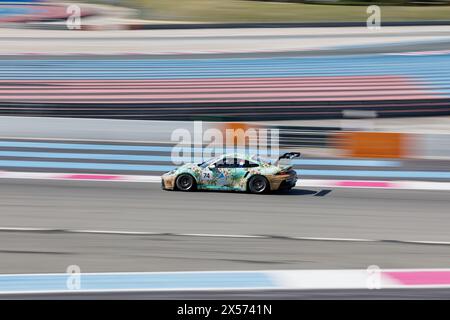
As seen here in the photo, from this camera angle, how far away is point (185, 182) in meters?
11.9

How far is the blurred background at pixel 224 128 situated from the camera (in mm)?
8953

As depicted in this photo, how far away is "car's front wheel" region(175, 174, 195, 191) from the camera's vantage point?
468 inches

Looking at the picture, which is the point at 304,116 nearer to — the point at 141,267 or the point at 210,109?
the point at 210,109

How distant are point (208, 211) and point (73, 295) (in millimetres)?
3576

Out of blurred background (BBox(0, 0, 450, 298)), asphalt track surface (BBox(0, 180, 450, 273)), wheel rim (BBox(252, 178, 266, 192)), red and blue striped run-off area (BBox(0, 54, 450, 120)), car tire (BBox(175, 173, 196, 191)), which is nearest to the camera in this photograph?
asphalt track surface (BBox(0, 180, 450, 273))

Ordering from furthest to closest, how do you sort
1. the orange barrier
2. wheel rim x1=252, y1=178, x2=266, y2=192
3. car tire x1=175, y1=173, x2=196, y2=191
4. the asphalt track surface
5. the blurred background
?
1. the orange barrier
2. car tire x1=175, y1=173, x2=196, y2=191
3. wheel rim x1=252, y1=178, x2=266, y2=192
4. the blurred background
5. the asphalt track surface

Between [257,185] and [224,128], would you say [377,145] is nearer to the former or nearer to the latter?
[224,128]

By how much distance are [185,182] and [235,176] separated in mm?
736

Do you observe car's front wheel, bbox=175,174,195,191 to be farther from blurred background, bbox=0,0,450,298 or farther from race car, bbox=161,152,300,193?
blurred background, bbox=0,0,450,298

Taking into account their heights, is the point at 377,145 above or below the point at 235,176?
above

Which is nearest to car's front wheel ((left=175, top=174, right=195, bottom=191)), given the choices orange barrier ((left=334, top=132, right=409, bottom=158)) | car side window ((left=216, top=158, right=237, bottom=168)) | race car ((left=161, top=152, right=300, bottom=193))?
race car ((left=161, top=152, right=300, bottom=193))

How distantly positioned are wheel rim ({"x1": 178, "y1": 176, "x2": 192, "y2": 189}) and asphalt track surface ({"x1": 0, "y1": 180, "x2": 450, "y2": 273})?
233mm

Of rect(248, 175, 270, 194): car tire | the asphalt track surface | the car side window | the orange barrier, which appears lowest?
the asphalt track surface

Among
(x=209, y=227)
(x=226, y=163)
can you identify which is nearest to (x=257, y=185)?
(x=226, y=163)
